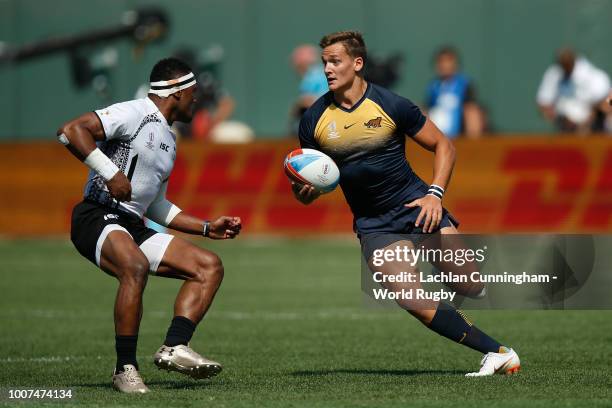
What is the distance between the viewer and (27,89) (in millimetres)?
27656

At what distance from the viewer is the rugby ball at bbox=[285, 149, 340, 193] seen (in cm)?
901

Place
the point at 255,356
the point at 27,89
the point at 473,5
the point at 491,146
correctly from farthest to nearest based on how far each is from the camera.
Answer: the point at 27,89 → the point at 473,5 → the point at 491,146 → the point at 255,356

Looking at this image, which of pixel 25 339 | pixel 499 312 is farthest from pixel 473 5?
pixel 25 339

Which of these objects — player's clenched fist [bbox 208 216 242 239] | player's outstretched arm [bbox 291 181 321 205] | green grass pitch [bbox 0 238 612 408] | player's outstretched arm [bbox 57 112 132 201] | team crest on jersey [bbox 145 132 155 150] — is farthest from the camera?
player's outstretched arm [bbox 291 181 321 205]

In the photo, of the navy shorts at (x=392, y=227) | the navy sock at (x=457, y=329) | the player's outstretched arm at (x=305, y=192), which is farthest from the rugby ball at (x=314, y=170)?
the navy sock at (x=457, y=329)

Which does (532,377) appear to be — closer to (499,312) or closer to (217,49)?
(499,312)

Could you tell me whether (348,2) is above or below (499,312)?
above

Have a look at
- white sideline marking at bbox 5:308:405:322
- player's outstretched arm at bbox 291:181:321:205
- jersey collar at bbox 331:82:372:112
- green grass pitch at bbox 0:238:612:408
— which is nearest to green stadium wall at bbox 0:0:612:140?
green grass pitch at bbox 0:238:612:408

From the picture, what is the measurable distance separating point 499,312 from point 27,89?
16.4 m

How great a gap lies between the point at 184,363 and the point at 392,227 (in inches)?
75.6

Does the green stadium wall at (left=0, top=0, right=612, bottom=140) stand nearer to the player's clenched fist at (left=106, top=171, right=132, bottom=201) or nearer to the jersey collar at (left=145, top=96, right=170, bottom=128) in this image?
the jersey collar at (left=145, top=96, right=170, bottom=128)

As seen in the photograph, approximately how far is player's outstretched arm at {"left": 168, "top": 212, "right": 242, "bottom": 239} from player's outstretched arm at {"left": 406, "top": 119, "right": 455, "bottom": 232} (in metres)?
1.22

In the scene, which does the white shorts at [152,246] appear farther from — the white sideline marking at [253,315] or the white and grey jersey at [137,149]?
the white sideline marking at [253,315]

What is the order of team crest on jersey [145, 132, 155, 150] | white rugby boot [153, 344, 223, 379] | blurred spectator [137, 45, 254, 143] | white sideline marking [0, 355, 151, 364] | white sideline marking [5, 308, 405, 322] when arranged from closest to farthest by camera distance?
white rugby boot [153, 344, 223, 379] → team crest on jersey [145, 132, 155, 150] → white sideline marking [0, 355, 151, 364] → white sideline marking [5, 308, 405, 322] → blurred spectator [137, 45, 254, 143]
